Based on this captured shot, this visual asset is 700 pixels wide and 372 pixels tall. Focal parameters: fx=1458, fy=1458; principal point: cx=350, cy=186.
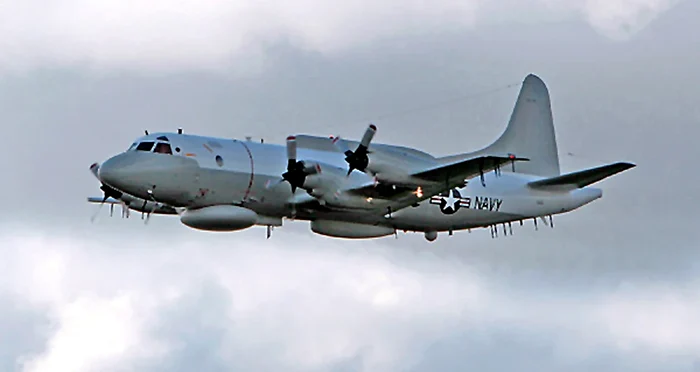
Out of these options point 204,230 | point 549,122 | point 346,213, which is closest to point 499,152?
point 549,122

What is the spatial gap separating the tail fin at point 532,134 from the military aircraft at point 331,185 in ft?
8.56

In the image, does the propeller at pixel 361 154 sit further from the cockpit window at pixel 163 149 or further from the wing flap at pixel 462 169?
the cockpit window at pixel 163 149

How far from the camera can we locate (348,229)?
1715 inches

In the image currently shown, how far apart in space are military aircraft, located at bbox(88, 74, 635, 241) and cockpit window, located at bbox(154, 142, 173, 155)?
0.03 meters

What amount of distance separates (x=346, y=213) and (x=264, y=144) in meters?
3.17

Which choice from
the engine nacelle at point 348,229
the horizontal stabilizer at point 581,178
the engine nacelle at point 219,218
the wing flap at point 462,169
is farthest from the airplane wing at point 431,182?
the horizontal stabilizer at point 581,178

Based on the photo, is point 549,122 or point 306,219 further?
point 549,122

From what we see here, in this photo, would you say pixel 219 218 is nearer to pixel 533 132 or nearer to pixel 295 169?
pixel 295 169

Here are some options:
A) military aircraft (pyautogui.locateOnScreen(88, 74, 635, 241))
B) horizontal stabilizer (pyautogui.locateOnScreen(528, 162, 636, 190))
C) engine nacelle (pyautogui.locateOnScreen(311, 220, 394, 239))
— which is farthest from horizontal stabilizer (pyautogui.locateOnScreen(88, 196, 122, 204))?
horizontal stabilizer (pyautogui.locateOnScreen(528, 162, 636, 190))

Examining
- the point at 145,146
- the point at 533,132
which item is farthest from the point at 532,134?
the point at 145,146

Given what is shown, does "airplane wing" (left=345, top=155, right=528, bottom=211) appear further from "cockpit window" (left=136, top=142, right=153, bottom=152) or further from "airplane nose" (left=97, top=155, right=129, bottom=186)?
"airplane nose" (left=97, top=155, right=129, bottom=186)

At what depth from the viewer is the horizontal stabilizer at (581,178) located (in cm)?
3977

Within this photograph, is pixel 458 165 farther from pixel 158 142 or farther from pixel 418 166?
pixel 158 142

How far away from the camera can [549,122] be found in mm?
49469
